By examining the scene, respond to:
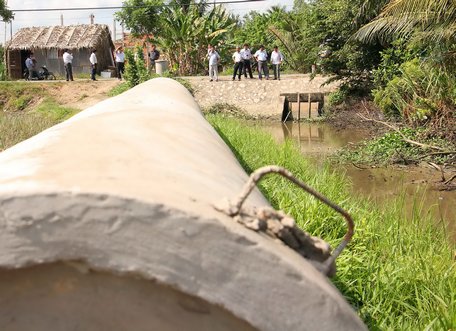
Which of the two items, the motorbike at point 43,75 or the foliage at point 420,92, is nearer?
the foliage at point 420,92

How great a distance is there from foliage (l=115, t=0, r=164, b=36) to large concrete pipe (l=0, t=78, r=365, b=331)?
95.8ft

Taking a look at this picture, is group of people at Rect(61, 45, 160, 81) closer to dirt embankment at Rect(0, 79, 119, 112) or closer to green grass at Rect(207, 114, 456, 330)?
dirt embankment at Rect(0, 79, 119, 112)

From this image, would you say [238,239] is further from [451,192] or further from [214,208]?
[451,192]

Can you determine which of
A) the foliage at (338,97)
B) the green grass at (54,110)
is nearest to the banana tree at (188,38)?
the green grass at (54,110)

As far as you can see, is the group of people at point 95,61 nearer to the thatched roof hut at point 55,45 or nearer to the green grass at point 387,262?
the thatched roof hut at point 55,45

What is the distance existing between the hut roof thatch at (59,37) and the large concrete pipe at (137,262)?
2641cm

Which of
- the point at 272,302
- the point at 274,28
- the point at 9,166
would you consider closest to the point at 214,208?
the point at 272,302

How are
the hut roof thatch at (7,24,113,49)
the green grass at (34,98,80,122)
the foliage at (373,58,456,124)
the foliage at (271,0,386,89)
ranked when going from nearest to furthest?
the foliage at (373,58,456,124), the green grass at (34,98,80,122), the foliage at (271,0,386,89), the hut roof thatch at (7,24,113,49)

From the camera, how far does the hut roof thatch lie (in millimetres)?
26422

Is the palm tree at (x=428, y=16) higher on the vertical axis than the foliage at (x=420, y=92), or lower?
higher

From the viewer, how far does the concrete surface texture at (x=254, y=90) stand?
61.8 feet

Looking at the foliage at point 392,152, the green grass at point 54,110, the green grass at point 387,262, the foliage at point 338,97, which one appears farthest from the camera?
the foliage at point 338,97

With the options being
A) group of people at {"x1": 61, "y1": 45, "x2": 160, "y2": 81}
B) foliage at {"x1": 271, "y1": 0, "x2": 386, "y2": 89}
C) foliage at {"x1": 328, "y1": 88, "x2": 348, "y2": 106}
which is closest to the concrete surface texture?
foliage at {"x1": 328, "y1": 88, "x2": 348, "y2": 106}

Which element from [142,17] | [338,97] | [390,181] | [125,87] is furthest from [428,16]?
[142,17]
